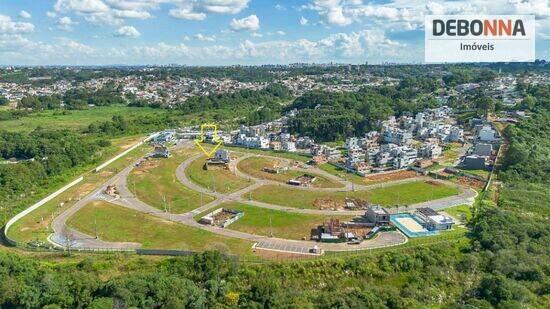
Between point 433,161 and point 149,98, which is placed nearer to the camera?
point 433,161

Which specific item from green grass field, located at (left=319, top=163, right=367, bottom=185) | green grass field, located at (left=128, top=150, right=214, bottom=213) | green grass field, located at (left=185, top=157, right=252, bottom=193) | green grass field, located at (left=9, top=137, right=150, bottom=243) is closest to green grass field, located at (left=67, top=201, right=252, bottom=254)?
green grass field, located at (left=9, top=137, right=150, bottom=243)

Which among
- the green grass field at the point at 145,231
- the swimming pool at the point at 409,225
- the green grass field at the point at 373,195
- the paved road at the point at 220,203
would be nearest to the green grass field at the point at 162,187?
the paved road at the point at 220,203

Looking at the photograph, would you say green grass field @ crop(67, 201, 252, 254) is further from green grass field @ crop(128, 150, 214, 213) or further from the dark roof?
the dark roof

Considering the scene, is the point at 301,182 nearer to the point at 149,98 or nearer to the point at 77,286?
the point at 77,286

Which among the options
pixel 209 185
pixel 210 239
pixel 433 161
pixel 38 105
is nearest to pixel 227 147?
pixel 209 185

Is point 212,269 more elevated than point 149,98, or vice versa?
point 149,98

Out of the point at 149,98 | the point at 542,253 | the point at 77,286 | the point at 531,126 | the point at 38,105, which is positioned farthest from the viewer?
the point at 149,98
